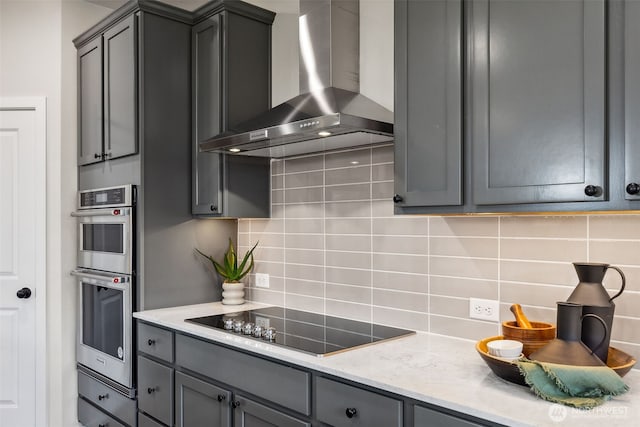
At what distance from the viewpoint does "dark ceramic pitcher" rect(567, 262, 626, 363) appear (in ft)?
4.77

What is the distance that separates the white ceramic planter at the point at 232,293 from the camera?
2.97 m

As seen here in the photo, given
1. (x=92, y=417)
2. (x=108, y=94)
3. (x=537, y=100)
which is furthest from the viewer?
(x=92, y=417)

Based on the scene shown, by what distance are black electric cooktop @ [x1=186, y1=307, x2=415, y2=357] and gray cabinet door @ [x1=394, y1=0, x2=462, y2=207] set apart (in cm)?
59

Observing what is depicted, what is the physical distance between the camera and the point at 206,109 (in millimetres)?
2920

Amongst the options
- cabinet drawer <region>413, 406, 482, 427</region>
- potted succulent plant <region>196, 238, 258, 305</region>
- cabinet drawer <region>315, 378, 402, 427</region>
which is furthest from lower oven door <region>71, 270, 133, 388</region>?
cabinet drawer <region>413, 406, 482, 427</region>

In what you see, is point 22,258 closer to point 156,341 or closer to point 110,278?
point 110,278

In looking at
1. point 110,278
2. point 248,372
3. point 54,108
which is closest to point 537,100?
point 248,372

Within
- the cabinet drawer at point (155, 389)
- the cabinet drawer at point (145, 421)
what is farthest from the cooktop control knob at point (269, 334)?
the cabinet drawer at point (145, 421)

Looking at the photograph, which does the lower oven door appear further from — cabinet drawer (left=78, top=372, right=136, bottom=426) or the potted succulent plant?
the potted succulent plant

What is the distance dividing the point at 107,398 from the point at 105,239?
0.91 m

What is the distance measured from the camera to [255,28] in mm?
2963

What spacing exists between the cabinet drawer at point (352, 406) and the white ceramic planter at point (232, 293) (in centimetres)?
128

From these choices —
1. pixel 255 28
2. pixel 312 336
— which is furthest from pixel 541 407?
pixel 255 28

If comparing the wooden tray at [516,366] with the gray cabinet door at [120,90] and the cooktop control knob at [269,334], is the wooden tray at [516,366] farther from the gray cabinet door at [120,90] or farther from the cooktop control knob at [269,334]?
the gray cabinet door at [120,90]
